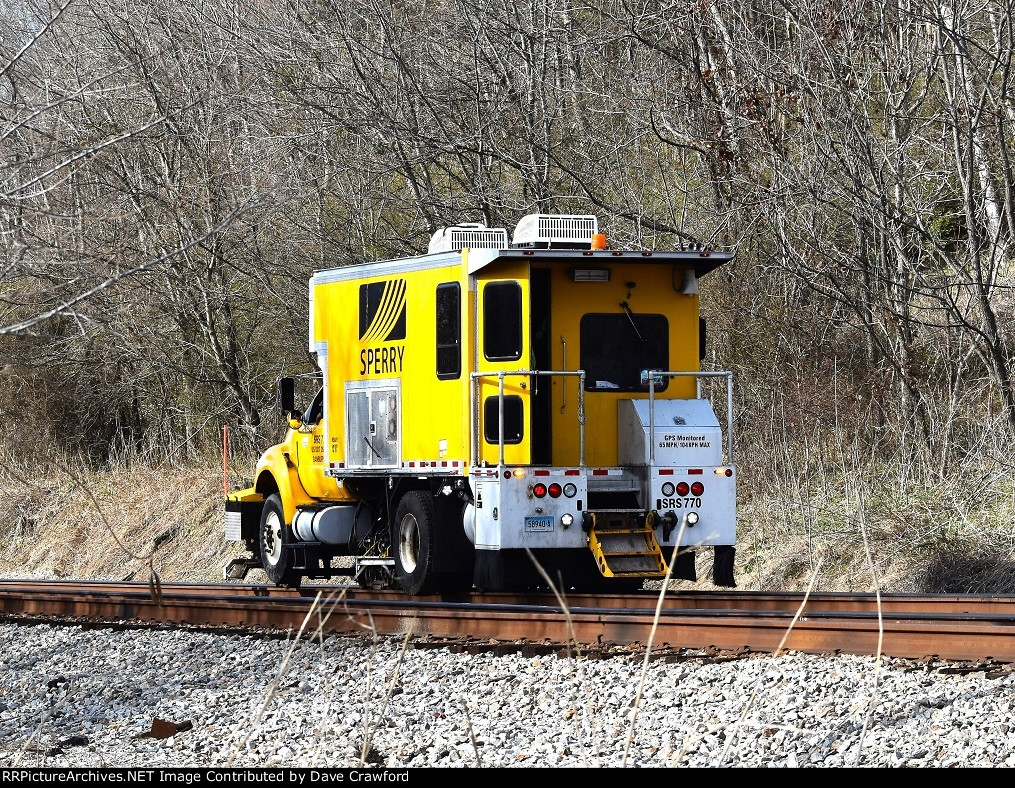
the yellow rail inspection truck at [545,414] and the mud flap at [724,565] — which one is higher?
the yellow rail inspection truck at [545,414]

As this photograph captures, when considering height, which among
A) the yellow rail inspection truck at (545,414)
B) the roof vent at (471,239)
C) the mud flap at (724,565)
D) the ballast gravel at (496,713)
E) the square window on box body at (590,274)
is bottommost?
the ballast gravel at (496,713)

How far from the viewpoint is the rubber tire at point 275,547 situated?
1636 cm

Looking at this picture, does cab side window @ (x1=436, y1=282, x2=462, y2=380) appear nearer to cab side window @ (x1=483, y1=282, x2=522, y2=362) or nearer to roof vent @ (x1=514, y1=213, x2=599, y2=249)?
cab side window @ (x1=483, y1=282, x2=522, y2=362)

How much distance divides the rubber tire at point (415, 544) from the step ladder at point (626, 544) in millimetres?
1697

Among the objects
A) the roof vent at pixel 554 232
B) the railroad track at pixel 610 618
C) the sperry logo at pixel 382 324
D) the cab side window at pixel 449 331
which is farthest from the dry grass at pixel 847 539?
the roof vent at pixel 554 232

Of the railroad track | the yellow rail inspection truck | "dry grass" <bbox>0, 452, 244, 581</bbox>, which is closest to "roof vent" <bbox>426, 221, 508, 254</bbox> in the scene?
the yellow rail inspection truck

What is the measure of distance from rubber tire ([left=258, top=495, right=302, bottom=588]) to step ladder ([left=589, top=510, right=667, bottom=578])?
4.76m

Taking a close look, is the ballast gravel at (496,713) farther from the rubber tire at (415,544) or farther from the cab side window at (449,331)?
the cab side window at (449,331)

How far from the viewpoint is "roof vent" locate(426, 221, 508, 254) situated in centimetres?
1358

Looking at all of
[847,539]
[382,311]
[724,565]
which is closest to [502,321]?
[382,311]

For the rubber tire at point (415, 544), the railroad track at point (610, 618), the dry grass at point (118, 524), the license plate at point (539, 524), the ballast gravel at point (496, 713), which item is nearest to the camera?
the ballast gravel at point (496, 713)

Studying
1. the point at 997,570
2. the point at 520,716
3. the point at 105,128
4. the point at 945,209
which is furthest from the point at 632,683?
the point at 105,128

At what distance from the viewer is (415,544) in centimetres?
1404

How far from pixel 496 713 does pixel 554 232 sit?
21.2 feet
